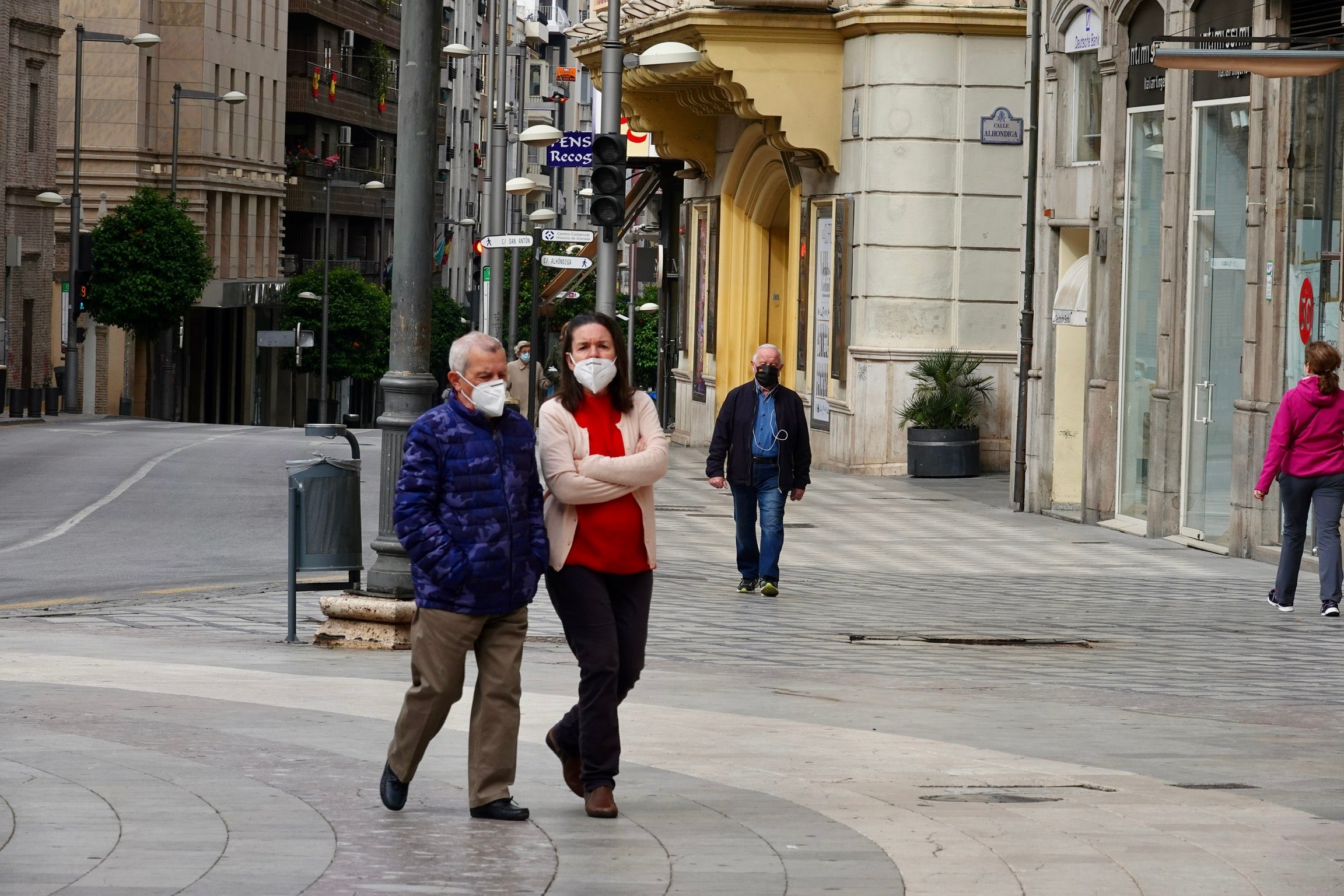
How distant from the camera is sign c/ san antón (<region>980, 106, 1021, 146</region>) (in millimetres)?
28312

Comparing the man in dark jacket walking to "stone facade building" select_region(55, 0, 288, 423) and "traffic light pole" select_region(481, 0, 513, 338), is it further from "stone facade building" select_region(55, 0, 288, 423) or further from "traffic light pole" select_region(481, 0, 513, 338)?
"stone facade building" select_region(55, 0, 288, 423)

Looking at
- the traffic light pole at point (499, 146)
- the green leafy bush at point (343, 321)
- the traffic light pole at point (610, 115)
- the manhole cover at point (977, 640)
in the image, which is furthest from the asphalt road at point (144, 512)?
the green leafy bush at point (343, 321)

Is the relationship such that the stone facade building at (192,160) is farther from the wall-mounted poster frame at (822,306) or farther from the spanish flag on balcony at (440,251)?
the wall-mounted poster frame at (822,306)

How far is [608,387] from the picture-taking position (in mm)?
7586

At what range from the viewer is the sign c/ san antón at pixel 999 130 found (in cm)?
2831

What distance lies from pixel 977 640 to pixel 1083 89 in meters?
10.9

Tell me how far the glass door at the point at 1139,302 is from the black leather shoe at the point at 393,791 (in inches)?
569

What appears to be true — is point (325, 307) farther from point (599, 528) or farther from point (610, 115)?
point (599, 528)

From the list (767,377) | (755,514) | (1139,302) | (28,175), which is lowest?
(755,514)

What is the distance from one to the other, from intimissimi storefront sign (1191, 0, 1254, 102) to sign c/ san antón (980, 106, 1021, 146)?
27.3ft

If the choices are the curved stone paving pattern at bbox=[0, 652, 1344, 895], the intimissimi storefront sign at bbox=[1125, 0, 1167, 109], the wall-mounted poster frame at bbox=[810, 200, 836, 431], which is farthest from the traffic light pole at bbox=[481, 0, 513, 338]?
the curved stone paving pattern at bbox=[0, 652, 1344, 895]

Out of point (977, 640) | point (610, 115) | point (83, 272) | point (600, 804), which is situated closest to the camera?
point (600, 804)

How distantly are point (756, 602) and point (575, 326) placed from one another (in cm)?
774

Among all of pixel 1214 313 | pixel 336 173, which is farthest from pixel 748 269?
pixel 336 173
